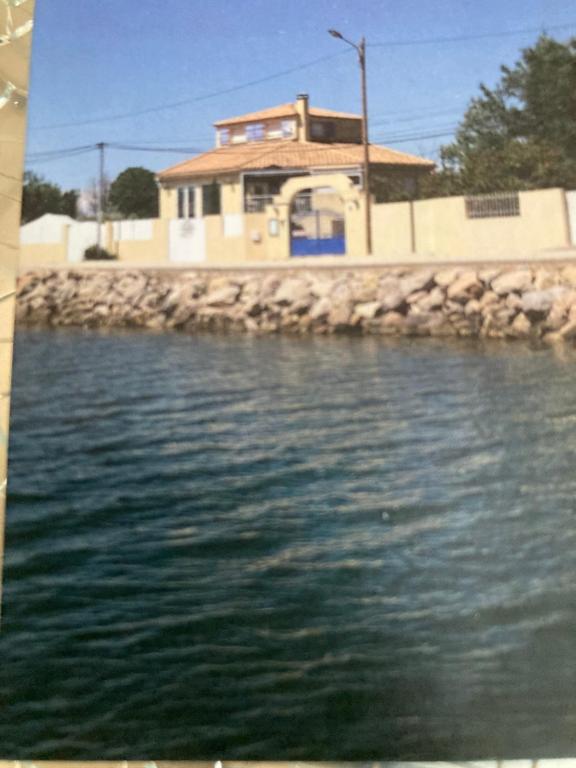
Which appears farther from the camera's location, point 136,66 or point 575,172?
point 136,66

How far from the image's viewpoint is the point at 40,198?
1765 mm

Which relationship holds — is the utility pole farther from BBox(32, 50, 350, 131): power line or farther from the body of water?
the body of water

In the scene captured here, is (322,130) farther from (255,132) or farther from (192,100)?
(192,100)

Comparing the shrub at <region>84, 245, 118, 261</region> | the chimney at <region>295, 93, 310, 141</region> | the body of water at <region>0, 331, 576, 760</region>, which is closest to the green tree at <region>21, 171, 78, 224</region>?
the shrub at <region>84, 245, 118, 261</region>

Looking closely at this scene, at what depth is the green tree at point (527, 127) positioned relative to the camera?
166cm

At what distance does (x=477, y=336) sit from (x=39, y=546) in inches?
39.3

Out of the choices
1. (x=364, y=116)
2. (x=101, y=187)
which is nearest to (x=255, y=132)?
(x=364, y=116)

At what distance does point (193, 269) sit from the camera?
1940 mm

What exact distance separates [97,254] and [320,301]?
20.5 inches

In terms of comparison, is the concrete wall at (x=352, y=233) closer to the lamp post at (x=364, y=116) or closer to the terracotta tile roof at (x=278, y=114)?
the lamp post at (x=364, y=116)

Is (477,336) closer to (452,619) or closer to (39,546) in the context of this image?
(452,619)

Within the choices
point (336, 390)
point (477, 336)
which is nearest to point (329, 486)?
point (336, 390)

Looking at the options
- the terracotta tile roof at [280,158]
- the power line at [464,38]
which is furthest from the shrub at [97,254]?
the power line at [464,38]

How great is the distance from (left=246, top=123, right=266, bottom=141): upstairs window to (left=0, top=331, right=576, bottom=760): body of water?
0.46 meters
